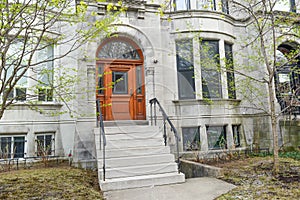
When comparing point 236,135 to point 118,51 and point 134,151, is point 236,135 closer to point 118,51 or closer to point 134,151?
point 134,151

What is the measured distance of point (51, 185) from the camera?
16.2 feet

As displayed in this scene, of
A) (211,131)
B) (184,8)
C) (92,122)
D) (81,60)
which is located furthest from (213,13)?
(92,122)

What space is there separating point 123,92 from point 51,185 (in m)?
4.04

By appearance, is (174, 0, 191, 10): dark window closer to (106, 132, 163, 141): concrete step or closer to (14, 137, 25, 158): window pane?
(106, 132, 163, 141): concrete step

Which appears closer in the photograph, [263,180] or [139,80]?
[263,180]

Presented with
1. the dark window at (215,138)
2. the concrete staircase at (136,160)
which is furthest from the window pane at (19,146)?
the dark window at (215,138)

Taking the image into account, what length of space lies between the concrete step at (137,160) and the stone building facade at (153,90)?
176cm

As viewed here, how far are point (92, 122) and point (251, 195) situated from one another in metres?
4.92

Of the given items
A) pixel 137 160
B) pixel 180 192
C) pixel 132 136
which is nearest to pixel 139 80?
pixel 132 136

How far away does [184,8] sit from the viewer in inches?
365

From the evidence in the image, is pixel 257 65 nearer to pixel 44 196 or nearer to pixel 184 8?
pixel 184 8

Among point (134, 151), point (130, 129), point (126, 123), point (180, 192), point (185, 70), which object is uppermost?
point (185, 70)

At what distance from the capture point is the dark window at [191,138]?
8.32 meters

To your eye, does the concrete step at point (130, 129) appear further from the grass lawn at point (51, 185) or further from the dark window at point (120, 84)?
the dark window at point (120, 84)
